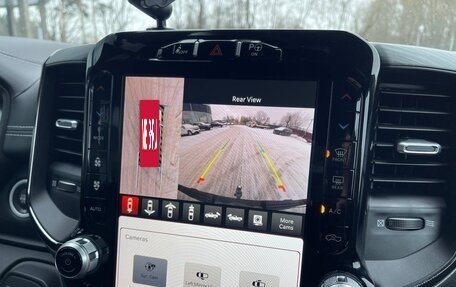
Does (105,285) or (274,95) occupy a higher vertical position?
(274,95)

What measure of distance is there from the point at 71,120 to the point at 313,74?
630 mm

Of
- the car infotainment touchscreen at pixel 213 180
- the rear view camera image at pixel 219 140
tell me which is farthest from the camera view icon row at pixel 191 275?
the rear view camera image at pixel 219 140

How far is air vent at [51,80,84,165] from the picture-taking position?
3.95 ft

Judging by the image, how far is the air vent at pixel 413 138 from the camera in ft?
3.07

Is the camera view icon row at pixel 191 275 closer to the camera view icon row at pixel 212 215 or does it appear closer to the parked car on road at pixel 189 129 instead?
the camera view icon row at pixel 212 215

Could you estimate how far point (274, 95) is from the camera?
0.84m

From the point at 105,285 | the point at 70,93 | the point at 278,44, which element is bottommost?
the point at 105,285

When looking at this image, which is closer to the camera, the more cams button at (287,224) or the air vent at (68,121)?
the more cams button at (287,224)

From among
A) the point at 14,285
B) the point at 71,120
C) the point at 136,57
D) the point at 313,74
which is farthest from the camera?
the point at 14,285

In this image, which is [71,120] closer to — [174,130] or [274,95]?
[174,130]

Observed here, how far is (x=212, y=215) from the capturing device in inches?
34.9

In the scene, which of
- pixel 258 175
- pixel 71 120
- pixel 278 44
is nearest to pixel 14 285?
pixel 71 120

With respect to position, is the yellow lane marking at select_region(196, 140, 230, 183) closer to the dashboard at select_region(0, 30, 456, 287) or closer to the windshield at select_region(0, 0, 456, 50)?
the dashboard at select_region(0, 30, 456, 287)

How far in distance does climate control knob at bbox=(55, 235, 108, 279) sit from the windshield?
20.1 inches
